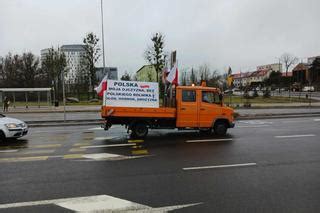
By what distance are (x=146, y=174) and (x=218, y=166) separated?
6.57 feet

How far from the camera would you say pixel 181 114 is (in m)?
13.6

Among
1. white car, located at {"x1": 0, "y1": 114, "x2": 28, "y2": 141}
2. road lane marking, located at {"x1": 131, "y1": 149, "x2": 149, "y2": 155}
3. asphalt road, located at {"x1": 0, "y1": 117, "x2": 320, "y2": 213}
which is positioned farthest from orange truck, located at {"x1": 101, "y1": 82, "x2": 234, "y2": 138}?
white car, located at {"x1": 0, "y1": 114, "x2": 28, "y2": 141}

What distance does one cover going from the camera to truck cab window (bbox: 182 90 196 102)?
44.8 ft

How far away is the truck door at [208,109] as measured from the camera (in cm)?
1379

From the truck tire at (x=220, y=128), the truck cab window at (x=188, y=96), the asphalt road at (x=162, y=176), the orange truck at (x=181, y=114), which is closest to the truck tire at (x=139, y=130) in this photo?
the orange truck at (x=181, y=114)

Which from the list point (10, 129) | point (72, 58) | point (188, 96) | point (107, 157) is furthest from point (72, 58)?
point (107, 157)

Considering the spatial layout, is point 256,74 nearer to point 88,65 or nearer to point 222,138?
point 88,65

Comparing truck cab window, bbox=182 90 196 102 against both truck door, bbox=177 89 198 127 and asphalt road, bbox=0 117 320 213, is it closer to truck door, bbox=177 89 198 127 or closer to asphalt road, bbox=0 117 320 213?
truck door, bbox=177 89 198 127

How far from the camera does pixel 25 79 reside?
72.2 metres

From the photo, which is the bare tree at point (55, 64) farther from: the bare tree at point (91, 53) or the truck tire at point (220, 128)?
the truck tire at point (220, 128)

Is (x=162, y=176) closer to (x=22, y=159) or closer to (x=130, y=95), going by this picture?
(x=22, y=159)

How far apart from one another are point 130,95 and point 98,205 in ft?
27.3

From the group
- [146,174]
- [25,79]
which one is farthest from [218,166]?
[25,79]

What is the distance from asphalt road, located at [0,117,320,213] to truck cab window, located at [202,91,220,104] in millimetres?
2136
